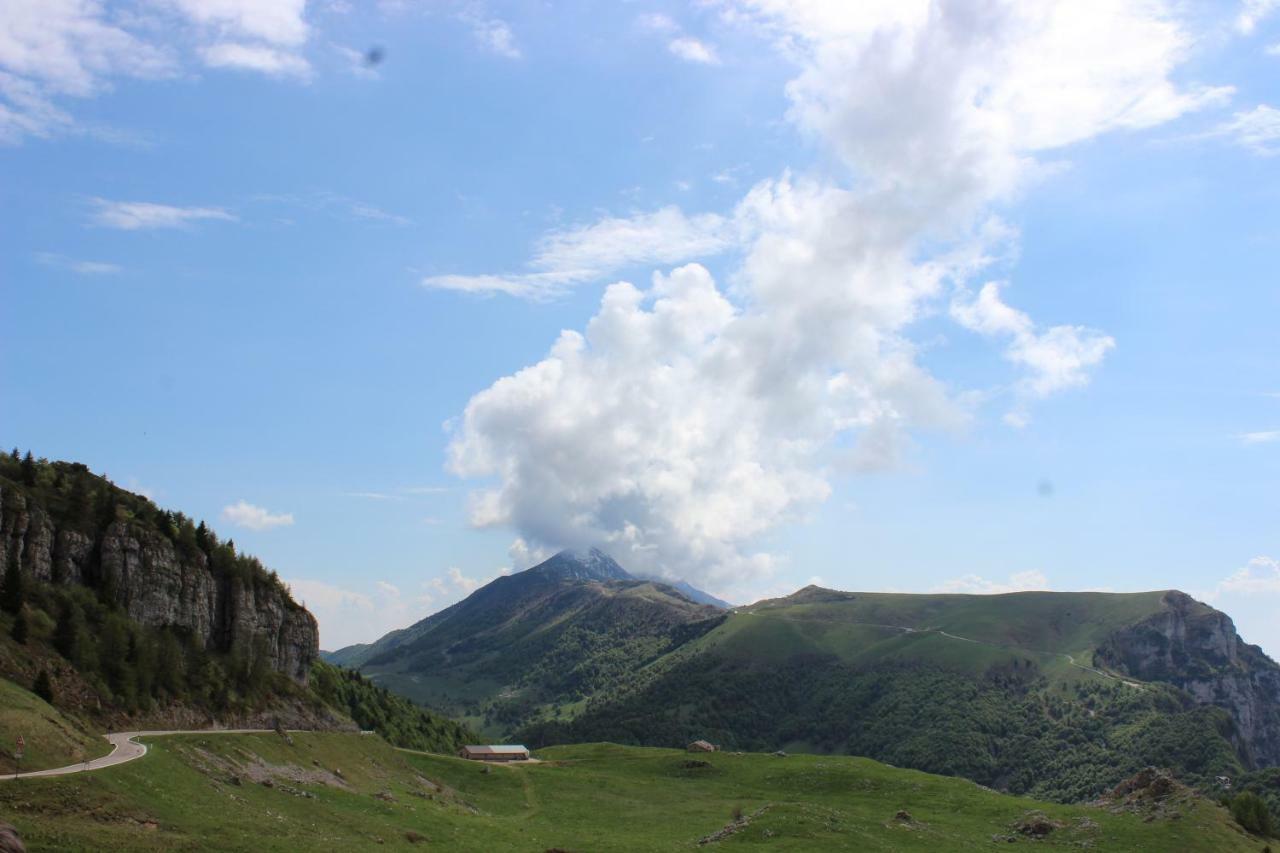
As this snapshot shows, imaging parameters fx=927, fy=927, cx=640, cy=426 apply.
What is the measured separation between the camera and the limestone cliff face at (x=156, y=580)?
275 feet

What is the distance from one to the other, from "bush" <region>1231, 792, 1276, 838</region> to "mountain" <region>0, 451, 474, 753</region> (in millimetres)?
104284

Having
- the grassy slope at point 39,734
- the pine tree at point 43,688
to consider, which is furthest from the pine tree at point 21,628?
the grassy slope at point 39,734

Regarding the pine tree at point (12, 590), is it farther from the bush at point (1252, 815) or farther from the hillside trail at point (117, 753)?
the bush at point (1252, 815)

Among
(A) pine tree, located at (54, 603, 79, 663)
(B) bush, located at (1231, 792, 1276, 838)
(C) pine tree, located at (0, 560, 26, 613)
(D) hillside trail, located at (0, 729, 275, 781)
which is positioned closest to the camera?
(D) hillside trail, located at (0, 729, 275, 781)

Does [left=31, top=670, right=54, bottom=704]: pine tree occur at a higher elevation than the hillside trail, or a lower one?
higher

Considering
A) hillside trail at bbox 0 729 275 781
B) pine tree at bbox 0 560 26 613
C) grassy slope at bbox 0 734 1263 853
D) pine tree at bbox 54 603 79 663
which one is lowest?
grassy slope at bbox 0 734 1263 853

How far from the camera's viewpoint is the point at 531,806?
99.7 metres

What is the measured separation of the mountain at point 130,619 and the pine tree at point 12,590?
0.28 feet

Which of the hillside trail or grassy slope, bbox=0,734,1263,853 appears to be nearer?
grassy slope, bbox=0,734,1263,853

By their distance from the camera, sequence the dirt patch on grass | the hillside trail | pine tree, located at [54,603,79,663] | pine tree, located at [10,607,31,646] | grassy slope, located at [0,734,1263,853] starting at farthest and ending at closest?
1. pine tree, located at [54,603,79,663]
2. pine tree, located at [10,607,31,646]
3. the dirt patch on grass
4. the hillside trail
5. grassy slope, located at [0,734,1263,853]

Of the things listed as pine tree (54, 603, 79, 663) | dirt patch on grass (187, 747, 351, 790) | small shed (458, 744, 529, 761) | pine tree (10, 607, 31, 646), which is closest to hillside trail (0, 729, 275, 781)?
dirt patch on grass (187, 747, 351, 790)

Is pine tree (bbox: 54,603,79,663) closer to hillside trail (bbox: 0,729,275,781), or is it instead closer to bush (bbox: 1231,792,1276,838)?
hillside trail (bbox: 0,729,275,781)

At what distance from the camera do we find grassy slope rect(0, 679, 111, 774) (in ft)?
173

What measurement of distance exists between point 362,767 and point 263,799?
27964mm
